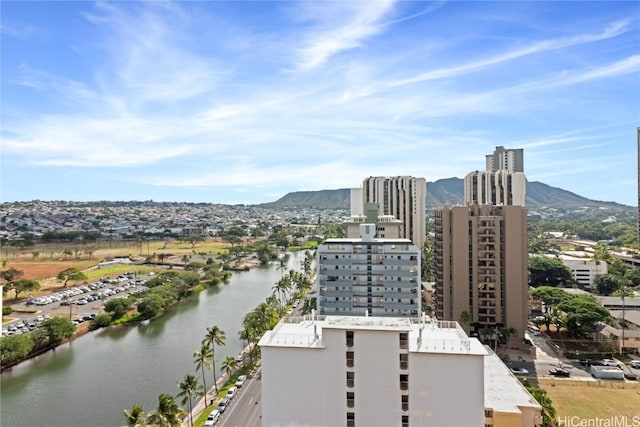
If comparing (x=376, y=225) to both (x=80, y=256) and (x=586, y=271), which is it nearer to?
(x=586, y=271)

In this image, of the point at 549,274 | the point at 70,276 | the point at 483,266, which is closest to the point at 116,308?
the point at 70,276

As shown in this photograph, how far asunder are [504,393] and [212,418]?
4685 mm

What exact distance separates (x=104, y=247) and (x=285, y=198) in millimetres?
87662

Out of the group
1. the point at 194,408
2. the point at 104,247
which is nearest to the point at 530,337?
the point at 194,408

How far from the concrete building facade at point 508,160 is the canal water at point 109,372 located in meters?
27.8

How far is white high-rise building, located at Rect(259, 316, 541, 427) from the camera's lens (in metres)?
4.34

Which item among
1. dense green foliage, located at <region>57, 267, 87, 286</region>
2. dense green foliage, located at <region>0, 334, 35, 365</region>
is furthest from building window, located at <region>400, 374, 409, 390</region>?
dense green foliage, located at <region>57, 267, 87, 286</region>

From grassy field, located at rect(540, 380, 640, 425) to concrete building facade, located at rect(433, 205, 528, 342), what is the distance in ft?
8.93

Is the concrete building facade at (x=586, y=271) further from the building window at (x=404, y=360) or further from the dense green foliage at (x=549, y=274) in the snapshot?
the building window at (x=404, y=360)

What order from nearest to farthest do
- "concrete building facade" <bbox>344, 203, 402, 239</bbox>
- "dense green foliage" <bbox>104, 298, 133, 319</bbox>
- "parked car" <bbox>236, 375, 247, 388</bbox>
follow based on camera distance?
"parked car" <bbox>236, 375, 247, 388</bbox> < "dense green foliage" <bbox>104, 298, 133, 319</bbox> < "concrete building facade" <bbox>344, 203, 402, 239</bbox>

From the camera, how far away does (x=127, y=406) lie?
823 centimetres

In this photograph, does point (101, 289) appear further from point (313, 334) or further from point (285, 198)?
point (285, 198)

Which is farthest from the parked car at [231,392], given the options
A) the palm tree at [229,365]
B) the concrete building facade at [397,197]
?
the concrete building facade at [397,197]

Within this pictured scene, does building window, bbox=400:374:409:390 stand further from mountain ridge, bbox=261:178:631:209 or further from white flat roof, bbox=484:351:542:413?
mountain ridge, bbox=261:178:631:209
